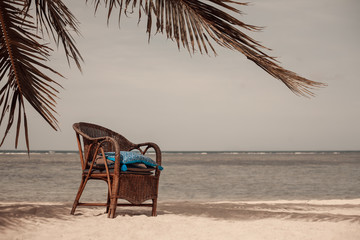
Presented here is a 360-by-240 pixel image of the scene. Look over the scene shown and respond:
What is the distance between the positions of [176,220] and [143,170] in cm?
58

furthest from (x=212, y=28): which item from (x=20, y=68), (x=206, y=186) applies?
(x=206, y=186)

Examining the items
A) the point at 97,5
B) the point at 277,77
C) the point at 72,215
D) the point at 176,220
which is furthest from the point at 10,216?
the point at 277,77

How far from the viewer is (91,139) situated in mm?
4055

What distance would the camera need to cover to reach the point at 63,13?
3.38m

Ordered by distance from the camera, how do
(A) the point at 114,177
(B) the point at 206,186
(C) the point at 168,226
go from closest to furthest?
(C) the point at 168,226, (A) the point at 114,177, (B) the point at 206,186

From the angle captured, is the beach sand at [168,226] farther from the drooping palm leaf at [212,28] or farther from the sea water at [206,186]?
the sea water at [206,186]

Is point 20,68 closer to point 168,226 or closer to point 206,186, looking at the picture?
point 168,226

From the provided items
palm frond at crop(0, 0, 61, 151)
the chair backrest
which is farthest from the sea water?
palm frond at crop(0, 0, 61, 151)

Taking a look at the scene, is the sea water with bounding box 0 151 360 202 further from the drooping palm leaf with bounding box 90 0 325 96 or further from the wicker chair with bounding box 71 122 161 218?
the drooping palm leaf with bounding box 90 0 325 96

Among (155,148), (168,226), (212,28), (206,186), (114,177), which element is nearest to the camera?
(212,28)

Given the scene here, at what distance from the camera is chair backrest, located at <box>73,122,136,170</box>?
414 centimetres

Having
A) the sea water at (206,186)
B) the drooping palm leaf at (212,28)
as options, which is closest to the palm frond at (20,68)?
the drooping palm leaf at (212,28)

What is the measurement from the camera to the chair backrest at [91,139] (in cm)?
414

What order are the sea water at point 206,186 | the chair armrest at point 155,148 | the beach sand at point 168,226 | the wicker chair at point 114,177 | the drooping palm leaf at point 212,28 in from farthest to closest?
the sea water at point 206,186 < the chair armrest at point 155,148 < the wicker chair at point 114,177 < the beach sand at point 168,226 < the drooping palm leaf at point 212,28
